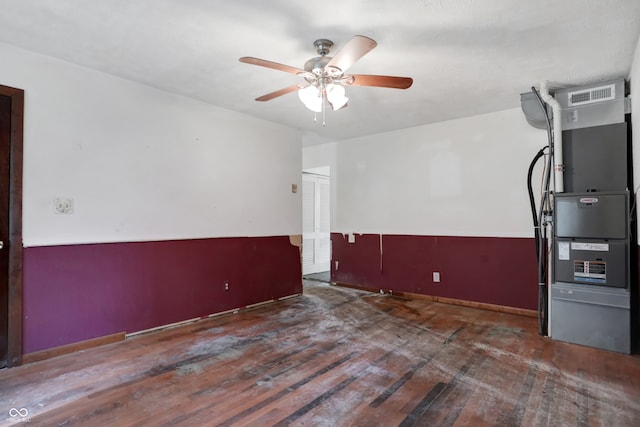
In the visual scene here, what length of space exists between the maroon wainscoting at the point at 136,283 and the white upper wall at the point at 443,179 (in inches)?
70.7

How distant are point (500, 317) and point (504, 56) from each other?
2913 millimetres

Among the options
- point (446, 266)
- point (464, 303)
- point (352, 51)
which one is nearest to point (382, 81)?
point (352, 51)

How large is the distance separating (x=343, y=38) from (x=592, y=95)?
2.63m

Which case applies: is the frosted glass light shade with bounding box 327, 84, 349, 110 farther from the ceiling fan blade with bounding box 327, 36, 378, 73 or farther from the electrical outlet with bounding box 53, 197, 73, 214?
the electrical outlet with bounding box 53, 197, 73, 214

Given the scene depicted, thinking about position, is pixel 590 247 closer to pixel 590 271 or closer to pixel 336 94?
pixel 590 271

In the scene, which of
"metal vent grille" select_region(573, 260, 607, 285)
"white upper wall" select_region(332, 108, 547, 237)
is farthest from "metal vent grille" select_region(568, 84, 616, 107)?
"metal vent grille" select_region(573, 260, 607, 285)

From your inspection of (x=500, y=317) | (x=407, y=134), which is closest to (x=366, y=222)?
(x=407, y=134)

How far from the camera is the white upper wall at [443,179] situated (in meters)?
4.27

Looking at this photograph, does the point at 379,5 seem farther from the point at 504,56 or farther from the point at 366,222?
the point at 366,222

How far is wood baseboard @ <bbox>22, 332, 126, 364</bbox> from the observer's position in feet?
9.23

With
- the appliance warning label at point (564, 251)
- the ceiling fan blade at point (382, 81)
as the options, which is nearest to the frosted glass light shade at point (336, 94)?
the ceiling fan blade at point (382, 81)

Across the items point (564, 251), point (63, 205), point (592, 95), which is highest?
point (592, 95)

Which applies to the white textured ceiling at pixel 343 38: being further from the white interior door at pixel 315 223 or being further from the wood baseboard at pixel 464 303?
the white interior door at pixel 315 223

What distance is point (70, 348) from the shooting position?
119 inches
